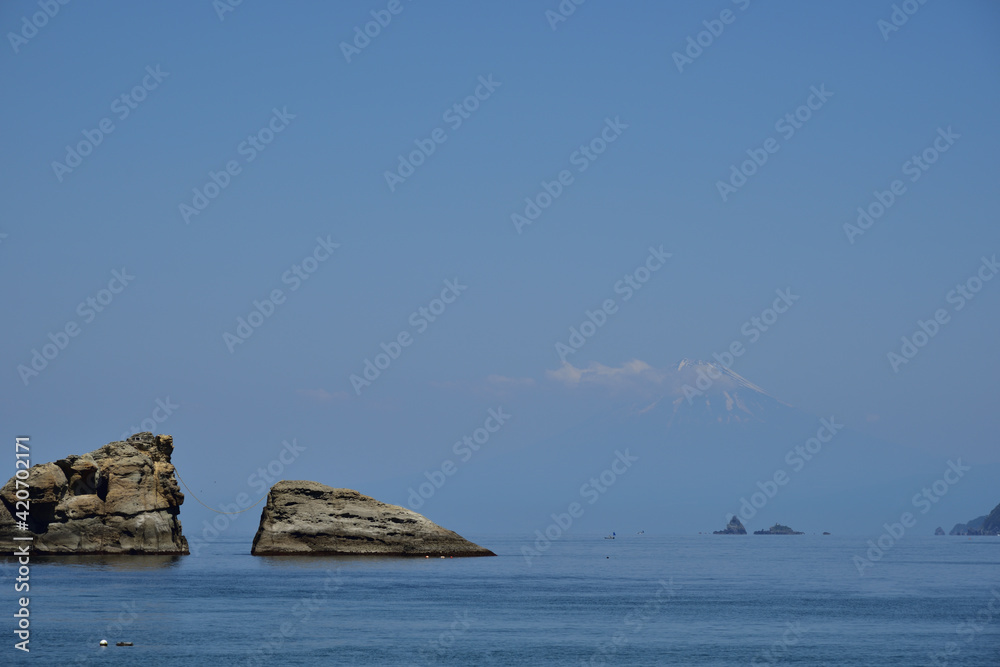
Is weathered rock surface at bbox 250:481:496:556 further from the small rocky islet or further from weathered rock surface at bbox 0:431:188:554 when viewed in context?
weathered rock surface at bbox 0:431:188:554

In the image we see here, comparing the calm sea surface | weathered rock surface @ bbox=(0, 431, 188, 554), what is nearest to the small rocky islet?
weathered rock surface @ bbox=(0, 431, 188, 554)

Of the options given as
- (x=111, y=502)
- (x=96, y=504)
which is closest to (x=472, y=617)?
(x=111, y=502)

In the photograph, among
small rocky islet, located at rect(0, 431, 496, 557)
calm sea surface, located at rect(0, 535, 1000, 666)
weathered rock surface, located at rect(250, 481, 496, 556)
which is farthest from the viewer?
weathered rock surface, located at rect(250, 481, 496, 556)

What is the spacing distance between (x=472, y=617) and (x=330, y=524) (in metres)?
50.8

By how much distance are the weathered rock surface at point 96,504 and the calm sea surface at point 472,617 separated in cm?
257

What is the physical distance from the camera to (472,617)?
71000 millimetres

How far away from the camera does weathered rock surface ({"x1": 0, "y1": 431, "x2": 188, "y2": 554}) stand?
108688 millimetres

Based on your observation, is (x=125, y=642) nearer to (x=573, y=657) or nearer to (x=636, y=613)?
(x=573, y=657)

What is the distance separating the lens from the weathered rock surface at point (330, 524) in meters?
118

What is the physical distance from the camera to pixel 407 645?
58844 millimetres

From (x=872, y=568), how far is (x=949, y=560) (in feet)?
114

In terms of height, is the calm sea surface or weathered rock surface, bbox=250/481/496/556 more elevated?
weathered rock surface, bbox=250/481/496/556

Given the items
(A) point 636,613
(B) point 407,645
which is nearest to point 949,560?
(A) point 636,613

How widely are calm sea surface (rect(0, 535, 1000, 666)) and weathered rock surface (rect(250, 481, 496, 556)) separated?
3.95m
